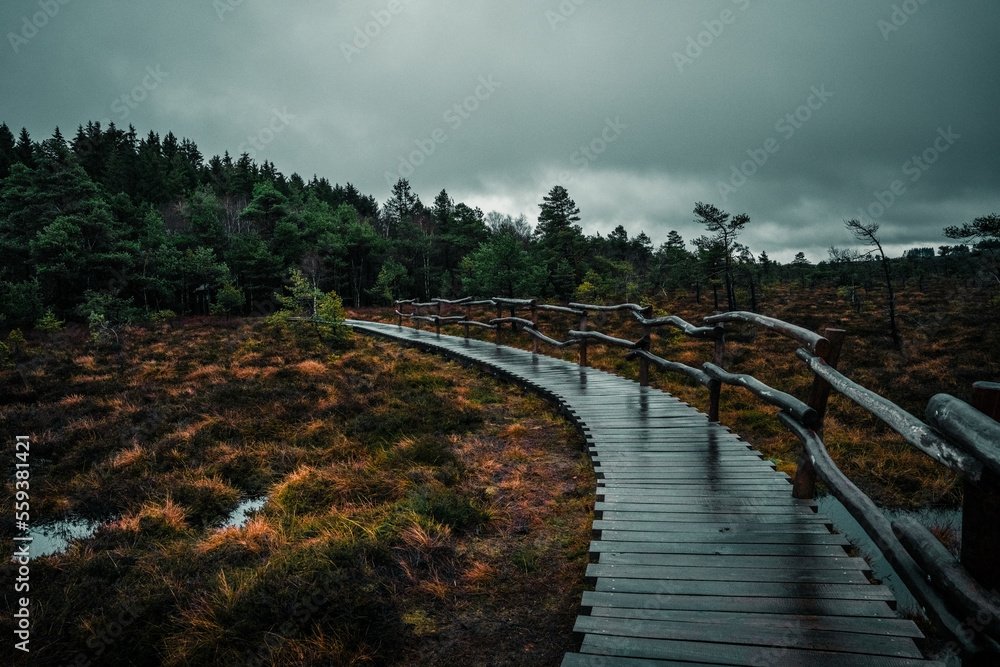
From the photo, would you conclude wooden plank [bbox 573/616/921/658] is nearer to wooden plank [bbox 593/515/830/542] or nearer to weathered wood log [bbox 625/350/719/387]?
wooden plank [bbox 593/515/830/542]

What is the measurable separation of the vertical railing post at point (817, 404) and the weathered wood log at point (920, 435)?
0.56 m

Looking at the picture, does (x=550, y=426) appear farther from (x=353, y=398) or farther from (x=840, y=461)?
(x=840, y=461)

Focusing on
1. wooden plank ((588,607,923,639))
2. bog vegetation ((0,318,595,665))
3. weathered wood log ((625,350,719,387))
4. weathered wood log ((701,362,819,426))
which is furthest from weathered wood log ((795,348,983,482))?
weathered wood log ((625,350,719,387))

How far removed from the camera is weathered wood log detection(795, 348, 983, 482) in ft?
5.40

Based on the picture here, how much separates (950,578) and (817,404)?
1.99m

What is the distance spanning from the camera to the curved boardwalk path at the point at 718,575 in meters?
2.12

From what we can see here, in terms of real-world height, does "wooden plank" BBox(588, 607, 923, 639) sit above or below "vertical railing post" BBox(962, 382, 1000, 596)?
below

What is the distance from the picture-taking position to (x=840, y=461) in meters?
7.04

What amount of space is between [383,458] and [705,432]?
407 centimetres

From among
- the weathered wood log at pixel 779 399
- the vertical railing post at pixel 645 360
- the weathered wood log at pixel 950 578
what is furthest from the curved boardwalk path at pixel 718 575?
the vertical railing post at pixel 645 360

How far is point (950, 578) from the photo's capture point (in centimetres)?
170

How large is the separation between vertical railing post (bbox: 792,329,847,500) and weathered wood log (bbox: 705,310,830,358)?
0.04 m

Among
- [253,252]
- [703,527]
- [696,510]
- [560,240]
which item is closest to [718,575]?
[703,527]

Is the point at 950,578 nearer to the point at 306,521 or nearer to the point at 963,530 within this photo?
the point at 963,530
